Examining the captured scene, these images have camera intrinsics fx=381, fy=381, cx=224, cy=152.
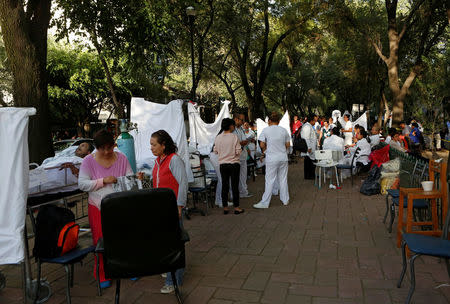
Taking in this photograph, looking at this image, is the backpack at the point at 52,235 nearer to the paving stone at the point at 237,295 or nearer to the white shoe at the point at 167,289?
the white shoe at the point at 167,289

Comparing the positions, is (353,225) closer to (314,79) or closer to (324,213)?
(324,213)

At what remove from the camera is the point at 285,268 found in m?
4.51

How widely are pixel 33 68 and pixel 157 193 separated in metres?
5.71

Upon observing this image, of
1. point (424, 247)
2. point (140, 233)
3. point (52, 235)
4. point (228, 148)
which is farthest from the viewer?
point (228, 148)

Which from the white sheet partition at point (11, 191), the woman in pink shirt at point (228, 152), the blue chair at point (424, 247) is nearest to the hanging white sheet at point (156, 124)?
the woman in pink shirt at point (228, 152)

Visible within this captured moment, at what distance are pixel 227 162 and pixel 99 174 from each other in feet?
10.9

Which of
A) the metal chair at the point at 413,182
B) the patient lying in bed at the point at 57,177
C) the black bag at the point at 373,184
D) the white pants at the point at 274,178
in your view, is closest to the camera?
the patient lying in bed at the point at 57,177

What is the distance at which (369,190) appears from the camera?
28.4 ft

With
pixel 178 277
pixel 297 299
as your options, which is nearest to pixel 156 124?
pixel 178 277

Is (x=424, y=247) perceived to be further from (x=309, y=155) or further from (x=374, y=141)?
(x=374, y=141)

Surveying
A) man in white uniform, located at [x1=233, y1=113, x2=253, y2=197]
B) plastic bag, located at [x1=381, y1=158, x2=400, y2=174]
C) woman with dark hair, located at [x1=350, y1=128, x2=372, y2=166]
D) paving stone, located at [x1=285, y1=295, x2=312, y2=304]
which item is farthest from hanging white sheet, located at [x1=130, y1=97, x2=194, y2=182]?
woman with dark hair, located at [x1=350, y1=128, x2=372, y2=166]

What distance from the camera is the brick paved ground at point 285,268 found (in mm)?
3826

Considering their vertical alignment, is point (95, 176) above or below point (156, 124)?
below

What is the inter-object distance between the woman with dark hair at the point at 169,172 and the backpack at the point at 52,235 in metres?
0.99
